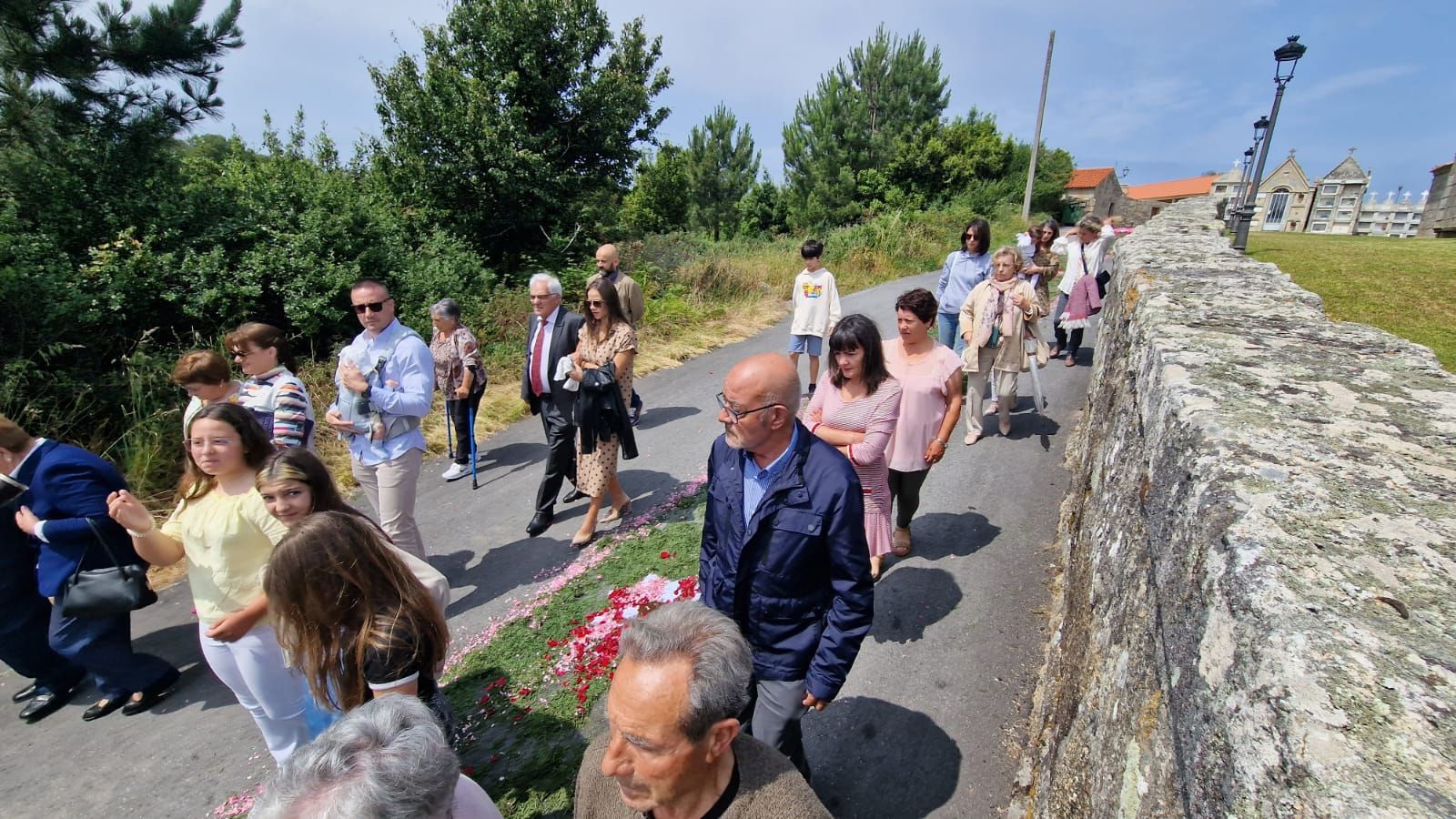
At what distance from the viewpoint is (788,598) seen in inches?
89.4

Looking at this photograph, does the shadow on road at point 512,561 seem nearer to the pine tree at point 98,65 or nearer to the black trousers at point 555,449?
the black trousers at point 555,449

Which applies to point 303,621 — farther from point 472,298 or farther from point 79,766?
point 472,298

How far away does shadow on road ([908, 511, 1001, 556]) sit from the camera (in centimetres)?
438

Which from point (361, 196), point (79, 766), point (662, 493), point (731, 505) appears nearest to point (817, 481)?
point (731, 505)

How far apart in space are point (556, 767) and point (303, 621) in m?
1.38

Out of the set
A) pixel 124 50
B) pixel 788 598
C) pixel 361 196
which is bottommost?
pixel 788 598

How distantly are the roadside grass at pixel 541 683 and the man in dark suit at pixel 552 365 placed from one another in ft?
2.58

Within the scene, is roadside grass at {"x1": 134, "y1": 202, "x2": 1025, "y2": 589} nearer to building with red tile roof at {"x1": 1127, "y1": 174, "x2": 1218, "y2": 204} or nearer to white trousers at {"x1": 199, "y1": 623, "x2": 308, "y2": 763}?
white trousers at {"x1": 199, "y1": 623, "x2": 308, "y2": 763}

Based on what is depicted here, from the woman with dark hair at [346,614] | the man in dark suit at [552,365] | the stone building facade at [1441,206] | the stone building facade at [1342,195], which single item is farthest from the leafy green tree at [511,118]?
the stone building facade at [1342,195]

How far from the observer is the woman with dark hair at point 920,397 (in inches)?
153

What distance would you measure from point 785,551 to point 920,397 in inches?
79.6

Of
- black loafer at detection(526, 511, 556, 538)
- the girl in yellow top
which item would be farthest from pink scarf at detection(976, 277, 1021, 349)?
the girl in yellow top

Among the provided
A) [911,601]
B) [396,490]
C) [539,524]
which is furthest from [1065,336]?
[396,490]

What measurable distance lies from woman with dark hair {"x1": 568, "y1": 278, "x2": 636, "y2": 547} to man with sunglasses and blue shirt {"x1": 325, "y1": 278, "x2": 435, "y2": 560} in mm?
1042
